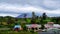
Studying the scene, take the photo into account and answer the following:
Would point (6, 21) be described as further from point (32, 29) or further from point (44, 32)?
point (44, 32)

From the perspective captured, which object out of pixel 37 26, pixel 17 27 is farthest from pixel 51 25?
pixel 17 27

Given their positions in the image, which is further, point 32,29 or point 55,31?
point 32,29

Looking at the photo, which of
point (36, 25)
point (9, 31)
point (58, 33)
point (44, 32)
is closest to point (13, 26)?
point (9, 31)

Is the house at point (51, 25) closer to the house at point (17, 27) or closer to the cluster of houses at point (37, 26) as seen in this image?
the cluster of houses at point (37, 26)

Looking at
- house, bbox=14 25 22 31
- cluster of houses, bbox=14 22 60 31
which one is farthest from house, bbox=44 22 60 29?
house, bbox=14 25 22 31

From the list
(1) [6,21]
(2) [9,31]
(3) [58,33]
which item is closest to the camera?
(3) [58,33]

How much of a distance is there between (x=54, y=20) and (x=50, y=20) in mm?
162

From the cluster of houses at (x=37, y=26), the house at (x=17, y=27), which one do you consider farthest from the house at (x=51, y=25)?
the house at (x=17, y=27)

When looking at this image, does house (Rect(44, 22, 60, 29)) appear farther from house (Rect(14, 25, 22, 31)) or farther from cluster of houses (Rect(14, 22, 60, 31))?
house (Rect(14, 25, 22, 31))

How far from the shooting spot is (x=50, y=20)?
518 centimetres

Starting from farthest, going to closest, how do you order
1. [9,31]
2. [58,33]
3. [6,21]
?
1. [6,21]
2. [9,31]
3. [58,33]

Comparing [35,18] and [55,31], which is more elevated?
[35,18]

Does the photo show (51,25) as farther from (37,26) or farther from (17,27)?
(17,27)

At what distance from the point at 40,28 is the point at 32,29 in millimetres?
257
